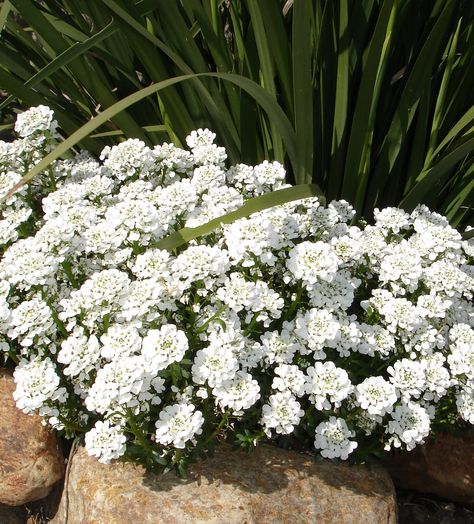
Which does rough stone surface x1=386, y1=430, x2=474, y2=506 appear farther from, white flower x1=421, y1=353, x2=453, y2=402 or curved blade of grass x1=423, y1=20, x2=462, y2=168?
curved blade of grass x1=423, y1=20, x2=462, y2=168

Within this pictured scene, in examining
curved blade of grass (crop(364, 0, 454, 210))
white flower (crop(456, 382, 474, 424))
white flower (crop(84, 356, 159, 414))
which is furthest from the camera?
curved blade of grass (crop(364, 0, 454, 210))

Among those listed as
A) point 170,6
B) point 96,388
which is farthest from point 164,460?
point 170,6

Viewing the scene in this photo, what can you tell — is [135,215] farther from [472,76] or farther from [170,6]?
[472,76]

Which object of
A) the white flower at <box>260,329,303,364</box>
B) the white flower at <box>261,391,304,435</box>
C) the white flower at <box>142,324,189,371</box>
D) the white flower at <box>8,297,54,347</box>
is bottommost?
the white flower at <box>261,391,304,435</box>

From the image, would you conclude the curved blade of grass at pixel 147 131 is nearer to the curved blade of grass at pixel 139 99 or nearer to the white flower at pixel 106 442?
the curved blade of grass at pixel 139 99

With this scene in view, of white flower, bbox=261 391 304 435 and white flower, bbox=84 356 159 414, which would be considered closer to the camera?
white flower, bbox=84 356 159 414

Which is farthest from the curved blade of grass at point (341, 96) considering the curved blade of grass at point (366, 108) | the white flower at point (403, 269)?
the white flower at point (403, 269)

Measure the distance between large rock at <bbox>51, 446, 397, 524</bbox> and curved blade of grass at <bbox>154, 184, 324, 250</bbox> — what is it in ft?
3.15

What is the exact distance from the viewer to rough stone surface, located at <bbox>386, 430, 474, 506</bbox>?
3.12 m

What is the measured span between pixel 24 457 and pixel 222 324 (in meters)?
1.16

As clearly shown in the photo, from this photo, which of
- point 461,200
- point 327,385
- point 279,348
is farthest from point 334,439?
point 461,200

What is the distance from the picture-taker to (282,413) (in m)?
2.44

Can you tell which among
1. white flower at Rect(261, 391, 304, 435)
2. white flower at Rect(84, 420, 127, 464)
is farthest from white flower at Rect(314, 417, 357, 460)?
white flower at Rect(84, 420, 127, 464)

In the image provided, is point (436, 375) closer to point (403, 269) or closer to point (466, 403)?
point (466, 403)
